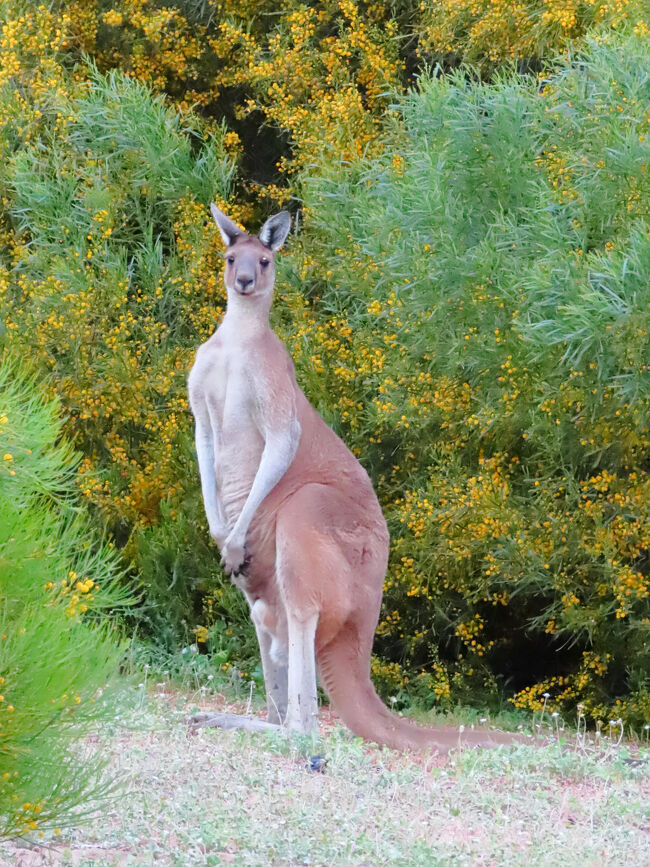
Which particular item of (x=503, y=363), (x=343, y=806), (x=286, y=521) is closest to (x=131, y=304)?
(x=503, y=363)

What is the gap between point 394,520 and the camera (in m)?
8.49

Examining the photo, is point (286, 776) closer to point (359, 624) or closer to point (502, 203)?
point (359, 624)

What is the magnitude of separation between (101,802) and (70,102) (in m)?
6.42

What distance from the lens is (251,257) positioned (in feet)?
19.2

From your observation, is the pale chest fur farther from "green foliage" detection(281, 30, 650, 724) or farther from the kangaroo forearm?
"green foliage" detection(281, 30, 650, 724)

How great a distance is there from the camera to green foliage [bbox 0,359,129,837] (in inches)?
133

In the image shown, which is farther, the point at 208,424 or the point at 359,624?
the point at 208,424

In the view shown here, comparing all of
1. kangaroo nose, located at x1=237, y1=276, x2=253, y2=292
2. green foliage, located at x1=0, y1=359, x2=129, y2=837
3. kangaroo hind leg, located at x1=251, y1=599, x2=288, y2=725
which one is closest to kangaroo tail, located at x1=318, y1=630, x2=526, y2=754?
kangaroo hind leg, located at x1=251, y1=599, x2=288, y2=725

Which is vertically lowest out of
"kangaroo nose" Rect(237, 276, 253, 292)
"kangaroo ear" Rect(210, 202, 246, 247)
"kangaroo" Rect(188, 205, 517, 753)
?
"kangaroo" Rect(188, 205, 517, 753)

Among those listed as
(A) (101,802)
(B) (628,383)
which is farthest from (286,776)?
(B) (628,383)

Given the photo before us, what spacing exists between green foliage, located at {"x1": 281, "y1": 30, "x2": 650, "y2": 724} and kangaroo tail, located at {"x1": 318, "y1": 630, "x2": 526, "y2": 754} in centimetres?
194

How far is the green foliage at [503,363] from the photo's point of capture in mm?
6812

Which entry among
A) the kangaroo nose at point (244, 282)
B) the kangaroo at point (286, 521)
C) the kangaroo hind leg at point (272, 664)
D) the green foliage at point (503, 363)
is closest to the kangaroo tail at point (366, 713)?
the kangaroo at point (286, 521)

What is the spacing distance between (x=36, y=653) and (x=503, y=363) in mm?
4572
